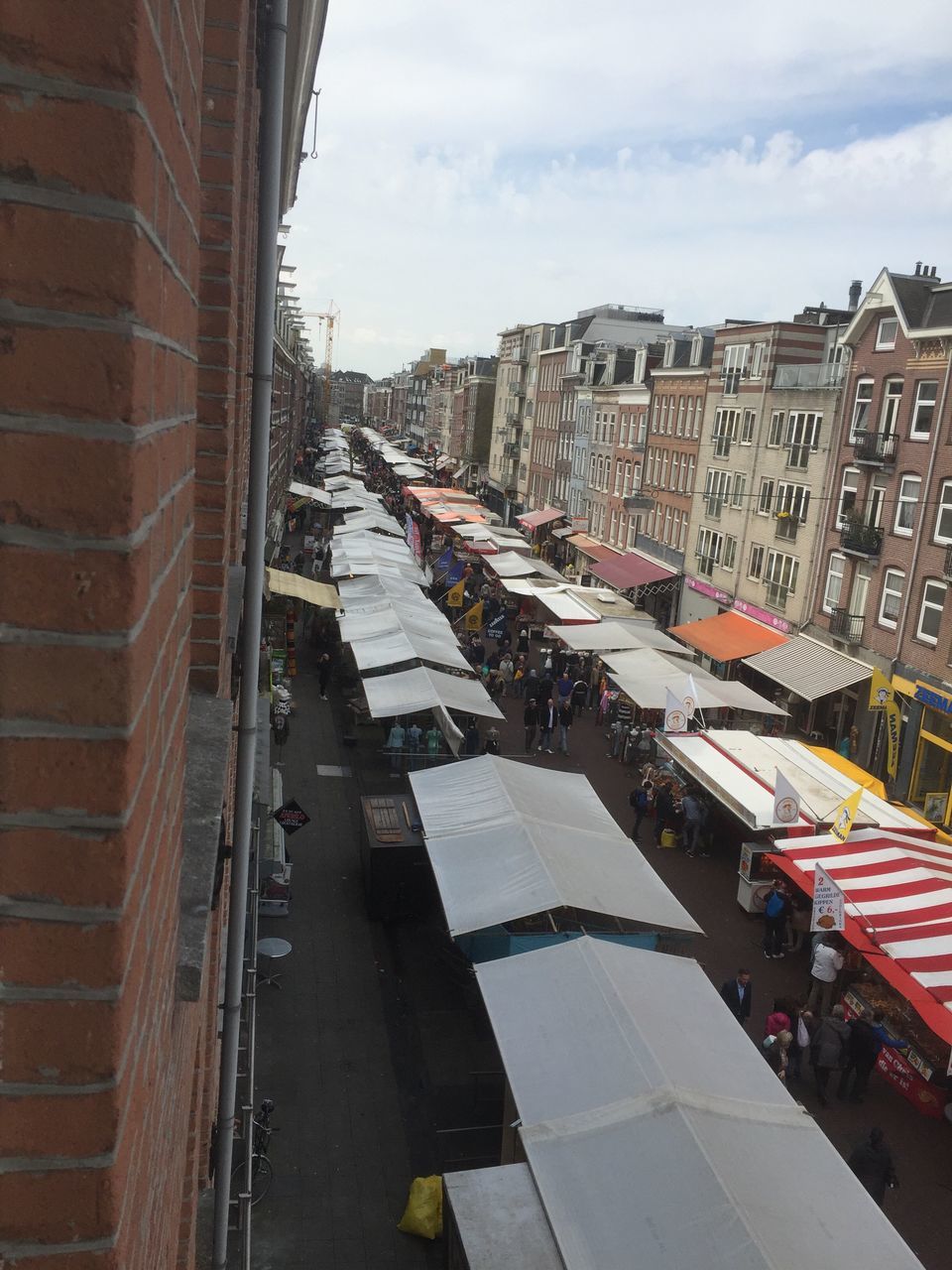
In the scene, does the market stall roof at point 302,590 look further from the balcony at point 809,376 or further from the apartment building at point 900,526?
the balcony at point 809,376

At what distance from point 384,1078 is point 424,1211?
256 centimetres

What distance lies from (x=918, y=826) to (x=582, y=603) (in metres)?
17.7

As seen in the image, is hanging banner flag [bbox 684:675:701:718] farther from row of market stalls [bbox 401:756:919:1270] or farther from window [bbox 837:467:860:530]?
window [bbox 837:467:860:530]

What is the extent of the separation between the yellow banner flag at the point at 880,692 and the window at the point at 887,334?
874 centimetres

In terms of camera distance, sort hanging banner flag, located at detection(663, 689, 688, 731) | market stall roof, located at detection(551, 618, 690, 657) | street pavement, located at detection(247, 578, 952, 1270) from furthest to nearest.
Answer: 1. market stall roof, located at detection(551, 618, 690, 657)
2. hanging banner flag, located at detection(663, 689, 688, 731)
3. street pavement, located at detection(247, 578, 952, 1270)

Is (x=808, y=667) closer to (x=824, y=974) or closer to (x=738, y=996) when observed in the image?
(x=824, y=974)

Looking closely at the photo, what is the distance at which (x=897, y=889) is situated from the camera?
531 inches

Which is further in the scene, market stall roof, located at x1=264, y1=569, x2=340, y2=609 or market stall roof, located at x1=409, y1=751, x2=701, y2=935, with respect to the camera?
market stall roof, located at x1=264, y1=569, x2=340, y2=609

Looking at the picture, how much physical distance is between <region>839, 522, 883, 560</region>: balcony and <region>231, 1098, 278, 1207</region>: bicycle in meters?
21.9

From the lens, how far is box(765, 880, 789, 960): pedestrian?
15844mm

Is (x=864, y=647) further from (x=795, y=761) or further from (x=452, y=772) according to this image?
(x=452, y=772)

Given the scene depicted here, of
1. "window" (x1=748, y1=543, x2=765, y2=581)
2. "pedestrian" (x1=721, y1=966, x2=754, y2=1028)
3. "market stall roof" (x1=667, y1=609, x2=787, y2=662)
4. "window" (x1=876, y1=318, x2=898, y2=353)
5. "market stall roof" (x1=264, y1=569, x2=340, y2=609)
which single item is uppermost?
"window" (x1=876, y1=318, x2=898, y2=353)

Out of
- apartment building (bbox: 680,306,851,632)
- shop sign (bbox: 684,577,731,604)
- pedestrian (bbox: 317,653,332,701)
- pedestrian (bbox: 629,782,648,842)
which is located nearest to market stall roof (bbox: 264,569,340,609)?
pedestrian (bbox: 317,653,332,701)

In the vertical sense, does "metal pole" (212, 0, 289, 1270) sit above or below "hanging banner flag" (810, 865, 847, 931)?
above
